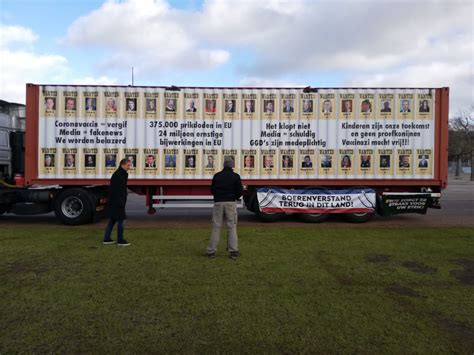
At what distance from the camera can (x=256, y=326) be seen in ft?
12.9

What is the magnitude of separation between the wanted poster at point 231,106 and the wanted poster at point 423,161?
4978 millimetres

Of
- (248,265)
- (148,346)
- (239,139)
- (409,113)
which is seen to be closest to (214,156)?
(239,139)

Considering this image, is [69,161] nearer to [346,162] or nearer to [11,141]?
[11,141]

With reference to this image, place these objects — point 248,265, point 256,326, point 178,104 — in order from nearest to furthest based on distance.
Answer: point 256,326
point 248,265
point 178,104

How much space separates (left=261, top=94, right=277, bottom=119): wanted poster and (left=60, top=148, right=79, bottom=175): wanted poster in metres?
5.07

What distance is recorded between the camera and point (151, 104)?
403 inches

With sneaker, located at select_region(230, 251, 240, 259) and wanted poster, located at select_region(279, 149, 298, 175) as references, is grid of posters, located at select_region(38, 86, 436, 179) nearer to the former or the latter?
wanted poster, located at select_region(279, 149, 298, 175)

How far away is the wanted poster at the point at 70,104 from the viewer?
1013cm

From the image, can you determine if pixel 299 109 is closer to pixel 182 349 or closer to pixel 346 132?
pixel 346 132

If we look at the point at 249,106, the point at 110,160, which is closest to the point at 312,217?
the point at 249,106

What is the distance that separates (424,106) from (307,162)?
346 centimetres

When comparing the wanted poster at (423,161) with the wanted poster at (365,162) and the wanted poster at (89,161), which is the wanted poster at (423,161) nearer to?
the wanted poster at (365,162)

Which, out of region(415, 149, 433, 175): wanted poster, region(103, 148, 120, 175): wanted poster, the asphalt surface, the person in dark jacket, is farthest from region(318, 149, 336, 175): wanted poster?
region(103, 148, 120, 175): wanted poster

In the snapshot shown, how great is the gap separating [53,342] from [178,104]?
7.52 meters
